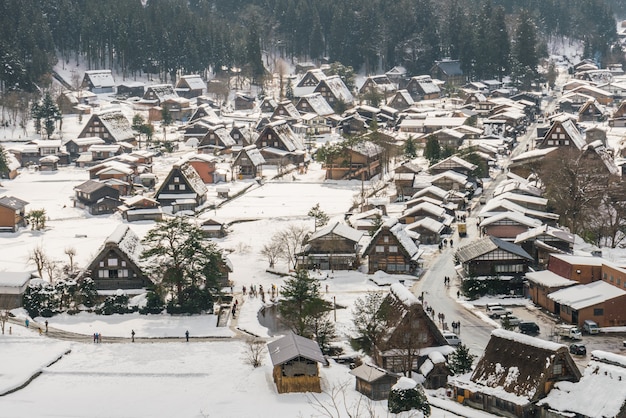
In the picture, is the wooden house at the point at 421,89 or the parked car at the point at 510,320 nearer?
the parked car at the point at 510,320

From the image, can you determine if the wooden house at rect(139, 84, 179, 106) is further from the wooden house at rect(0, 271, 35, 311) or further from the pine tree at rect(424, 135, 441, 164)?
the wooden house at rect(0, 271, 35, 311)

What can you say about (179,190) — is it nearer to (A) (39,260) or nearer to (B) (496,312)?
(A) (39,260)

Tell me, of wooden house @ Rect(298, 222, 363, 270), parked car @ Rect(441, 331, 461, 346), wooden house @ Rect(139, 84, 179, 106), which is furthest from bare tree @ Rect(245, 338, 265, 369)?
wooden house @ Rect(139, 84, 179, 106)

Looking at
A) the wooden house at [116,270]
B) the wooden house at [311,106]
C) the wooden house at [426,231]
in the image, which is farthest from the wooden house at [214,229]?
the wooden house at [311,106]

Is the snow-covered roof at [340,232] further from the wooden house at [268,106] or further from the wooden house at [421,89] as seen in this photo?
the wooden house at [421,89]

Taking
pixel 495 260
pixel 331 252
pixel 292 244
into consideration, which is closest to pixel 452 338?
pixel 495 260

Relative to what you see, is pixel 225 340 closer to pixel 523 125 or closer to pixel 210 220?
pixel 210 220
